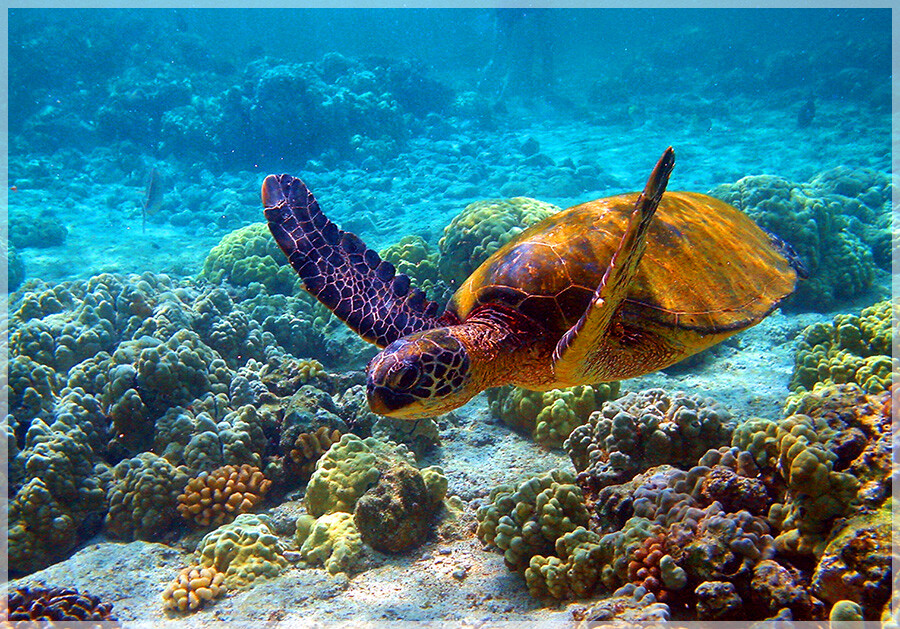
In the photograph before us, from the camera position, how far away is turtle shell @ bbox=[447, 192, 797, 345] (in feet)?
8.49

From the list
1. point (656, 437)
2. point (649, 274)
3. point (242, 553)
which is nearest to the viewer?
point (649, 274)

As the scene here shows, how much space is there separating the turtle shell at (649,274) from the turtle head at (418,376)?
61cm

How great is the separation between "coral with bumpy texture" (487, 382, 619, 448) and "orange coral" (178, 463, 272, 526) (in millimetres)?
2185

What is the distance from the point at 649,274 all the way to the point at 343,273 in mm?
1919

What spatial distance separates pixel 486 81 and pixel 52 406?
1301 inches

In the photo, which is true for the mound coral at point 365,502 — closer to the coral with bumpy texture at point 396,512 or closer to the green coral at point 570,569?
the coral with bumpy texture at point 396,512

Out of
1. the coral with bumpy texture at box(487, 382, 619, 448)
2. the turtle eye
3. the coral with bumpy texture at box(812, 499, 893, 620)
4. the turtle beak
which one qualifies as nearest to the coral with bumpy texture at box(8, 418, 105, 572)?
the turtle beak

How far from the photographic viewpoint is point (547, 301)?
8.50ft

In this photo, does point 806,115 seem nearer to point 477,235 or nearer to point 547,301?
point 477,235

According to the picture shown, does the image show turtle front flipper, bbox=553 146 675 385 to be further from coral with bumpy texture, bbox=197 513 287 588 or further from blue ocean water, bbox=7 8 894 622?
coral with bumpy texture, bbox=197 513 287 588

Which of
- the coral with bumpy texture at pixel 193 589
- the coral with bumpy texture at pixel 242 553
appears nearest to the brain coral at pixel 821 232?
the coral with bumpy texture at pixel 242 553

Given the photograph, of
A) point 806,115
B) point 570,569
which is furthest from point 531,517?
point 806,115

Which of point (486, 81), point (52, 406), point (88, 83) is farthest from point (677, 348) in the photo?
point (486, 81)

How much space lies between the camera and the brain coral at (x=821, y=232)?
5793mm
